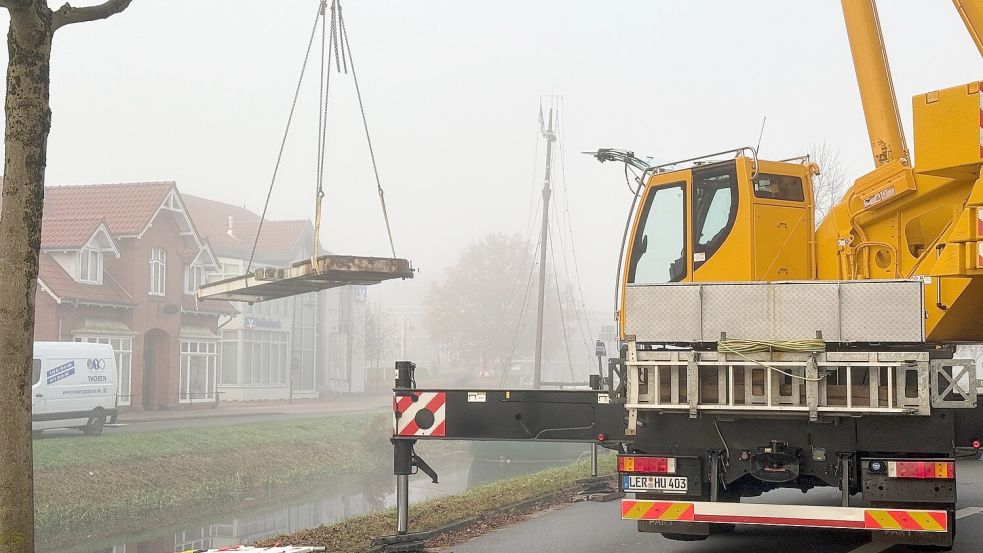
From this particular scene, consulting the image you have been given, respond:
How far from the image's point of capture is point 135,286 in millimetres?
41312

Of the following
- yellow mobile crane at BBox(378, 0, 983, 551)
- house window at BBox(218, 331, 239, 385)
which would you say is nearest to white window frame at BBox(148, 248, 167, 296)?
house window at BBox(218, 331, 239, 385)

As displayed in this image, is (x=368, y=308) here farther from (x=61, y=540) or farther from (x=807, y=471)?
(x=807, y=471)

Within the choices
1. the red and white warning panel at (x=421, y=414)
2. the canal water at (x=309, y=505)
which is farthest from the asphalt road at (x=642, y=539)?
the canal water at (x=309, y=505)

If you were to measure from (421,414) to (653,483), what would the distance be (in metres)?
2.24

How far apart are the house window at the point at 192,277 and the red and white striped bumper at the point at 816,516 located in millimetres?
40311

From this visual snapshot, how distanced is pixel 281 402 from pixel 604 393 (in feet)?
153

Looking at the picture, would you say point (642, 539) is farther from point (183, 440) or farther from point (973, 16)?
point (183, 440)

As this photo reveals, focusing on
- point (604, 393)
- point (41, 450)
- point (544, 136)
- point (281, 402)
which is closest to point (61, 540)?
point (41, 450)

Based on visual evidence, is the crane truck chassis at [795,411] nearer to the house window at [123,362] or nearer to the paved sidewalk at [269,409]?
the paved sidewalk at [269,409]

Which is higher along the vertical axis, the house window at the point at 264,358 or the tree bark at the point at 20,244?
the tree bark at the point at 20,244

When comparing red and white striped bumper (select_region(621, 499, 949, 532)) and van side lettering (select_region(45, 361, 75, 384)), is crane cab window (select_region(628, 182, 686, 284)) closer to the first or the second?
red and white striped bumper (select_region(621, 499, 949, 532))

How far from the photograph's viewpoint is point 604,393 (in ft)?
28.5

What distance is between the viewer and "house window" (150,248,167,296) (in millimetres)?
42688

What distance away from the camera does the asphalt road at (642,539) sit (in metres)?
8.83
